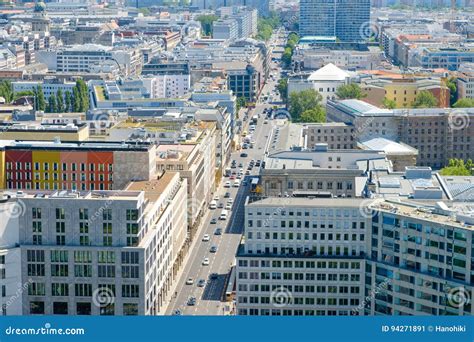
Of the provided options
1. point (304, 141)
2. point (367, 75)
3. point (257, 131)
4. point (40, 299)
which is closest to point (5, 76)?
point (257, 131)

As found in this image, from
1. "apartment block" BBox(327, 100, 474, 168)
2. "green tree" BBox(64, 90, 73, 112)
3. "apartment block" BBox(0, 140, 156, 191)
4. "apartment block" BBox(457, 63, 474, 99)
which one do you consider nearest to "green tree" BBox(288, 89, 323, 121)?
"apartment block" BBox(457, 63, 474, 99)

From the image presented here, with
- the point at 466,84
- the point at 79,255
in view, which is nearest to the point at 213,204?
the point at 79,255

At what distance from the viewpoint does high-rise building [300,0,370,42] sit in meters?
98.4

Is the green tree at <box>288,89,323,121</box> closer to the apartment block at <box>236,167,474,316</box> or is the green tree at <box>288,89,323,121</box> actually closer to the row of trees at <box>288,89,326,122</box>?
the row of trees at <box>288,89,326,122</box>

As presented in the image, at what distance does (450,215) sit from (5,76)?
44.4m

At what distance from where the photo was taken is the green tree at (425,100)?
181 ft

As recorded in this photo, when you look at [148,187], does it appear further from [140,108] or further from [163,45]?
[163,45]

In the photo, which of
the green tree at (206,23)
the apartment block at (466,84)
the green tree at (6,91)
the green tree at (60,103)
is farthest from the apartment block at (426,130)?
the green tree at (206,23)

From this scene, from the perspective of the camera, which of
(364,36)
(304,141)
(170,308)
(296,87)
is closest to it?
(170,308)

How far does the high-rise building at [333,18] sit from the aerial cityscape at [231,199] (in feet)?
119

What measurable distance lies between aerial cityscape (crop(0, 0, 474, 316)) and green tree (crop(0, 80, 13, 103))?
154 mm

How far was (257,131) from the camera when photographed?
2260 inches

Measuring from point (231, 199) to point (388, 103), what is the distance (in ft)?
54.1

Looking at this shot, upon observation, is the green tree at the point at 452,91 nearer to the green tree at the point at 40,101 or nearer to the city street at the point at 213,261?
the city street at the point at 213,261
